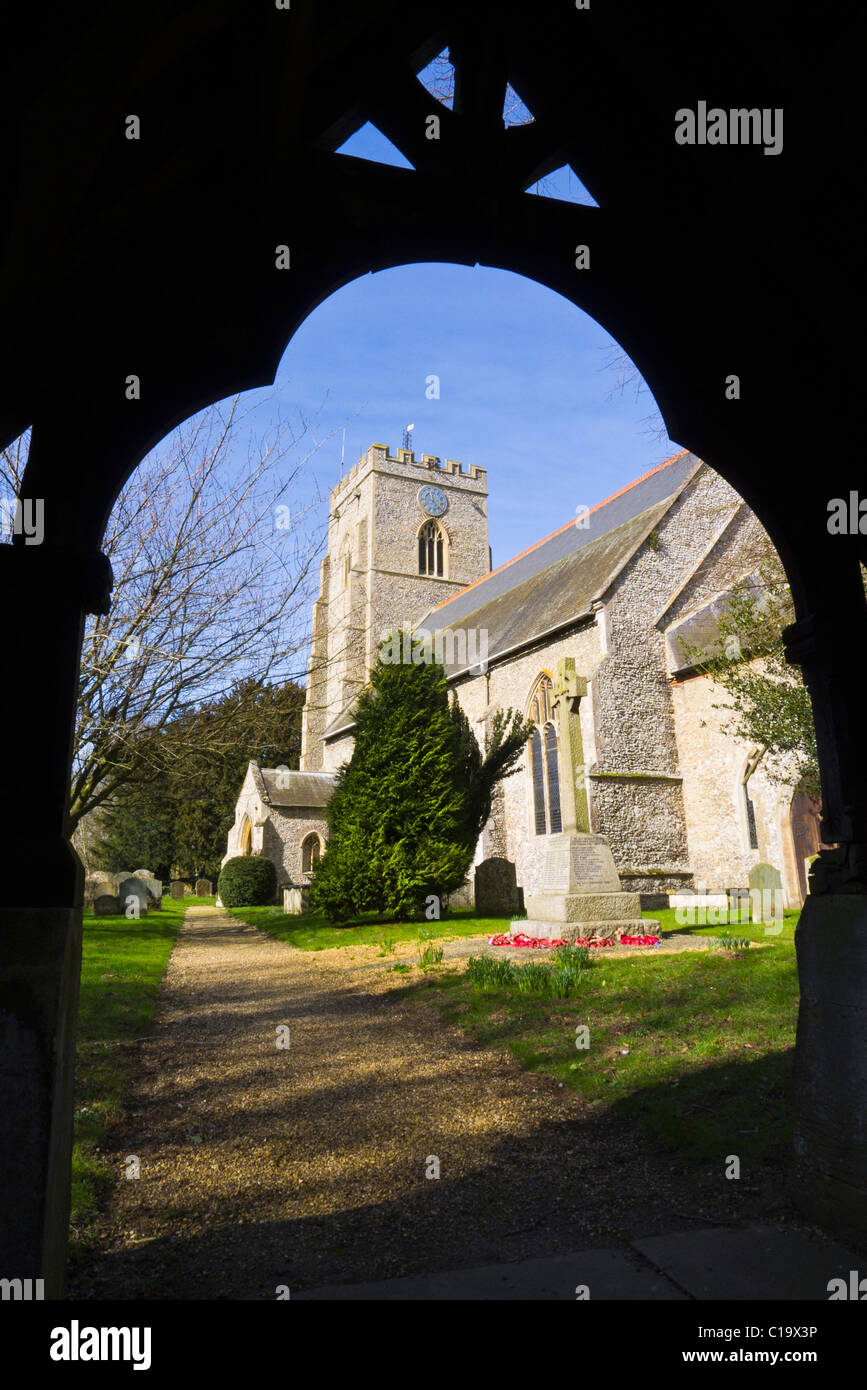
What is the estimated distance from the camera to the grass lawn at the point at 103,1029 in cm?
346

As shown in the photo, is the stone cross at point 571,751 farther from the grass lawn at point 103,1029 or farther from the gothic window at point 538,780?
the gothic window at point 538,780

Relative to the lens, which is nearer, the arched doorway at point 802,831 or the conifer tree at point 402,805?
the arched doorway at point 802,831

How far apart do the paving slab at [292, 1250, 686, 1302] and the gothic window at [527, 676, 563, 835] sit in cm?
1725

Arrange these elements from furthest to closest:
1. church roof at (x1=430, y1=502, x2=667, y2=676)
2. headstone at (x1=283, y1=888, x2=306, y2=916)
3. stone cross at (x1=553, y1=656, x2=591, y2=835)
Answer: headstone at (x1=283, y1=888, x2=306, y2=916), church roof at (x1=430, y1=502, x2=667, y2=676), stone cross at (x1=553, y1=656, x2=591, y2=835)

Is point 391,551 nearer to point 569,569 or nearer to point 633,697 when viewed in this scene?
point 569,569

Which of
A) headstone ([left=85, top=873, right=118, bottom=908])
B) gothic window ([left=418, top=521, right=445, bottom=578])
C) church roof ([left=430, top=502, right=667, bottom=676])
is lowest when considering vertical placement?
headstone ([left=85, top=873, right=118, bottom=908])

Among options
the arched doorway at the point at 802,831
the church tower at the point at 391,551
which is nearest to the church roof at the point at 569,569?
the church tower at the point at 391,551

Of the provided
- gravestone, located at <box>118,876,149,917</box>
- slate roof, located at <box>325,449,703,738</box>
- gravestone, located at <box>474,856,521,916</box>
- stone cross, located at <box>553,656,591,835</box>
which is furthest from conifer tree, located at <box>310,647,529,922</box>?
gravestone, located at <box>118,876,149,917</box>

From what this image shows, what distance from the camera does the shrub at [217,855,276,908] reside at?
85.9 feet

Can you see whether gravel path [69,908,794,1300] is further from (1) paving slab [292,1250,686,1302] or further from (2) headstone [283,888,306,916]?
(2) headstone [283,888,306,916]

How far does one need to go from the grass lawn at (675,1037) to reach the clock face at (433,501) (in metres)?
31.4

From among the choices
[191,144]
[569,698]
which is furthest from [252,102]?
[569,698]

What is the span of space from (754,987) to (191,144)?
6370 millimetres

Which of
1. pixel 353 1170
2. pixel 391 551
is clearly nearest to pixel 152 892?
pixel 391 551
